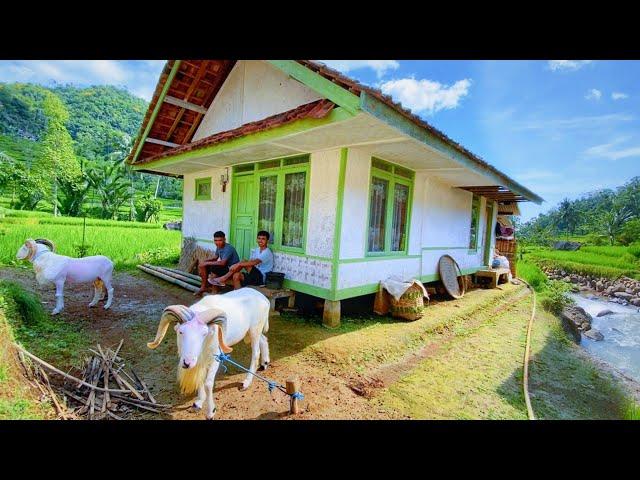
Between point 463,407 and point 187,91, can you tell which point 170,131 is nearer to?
point 187,91

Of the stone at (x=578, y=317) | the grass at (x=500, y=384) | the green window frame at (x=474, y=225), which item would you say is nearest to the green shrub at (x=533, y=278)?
the stone at (x=578, y=317)

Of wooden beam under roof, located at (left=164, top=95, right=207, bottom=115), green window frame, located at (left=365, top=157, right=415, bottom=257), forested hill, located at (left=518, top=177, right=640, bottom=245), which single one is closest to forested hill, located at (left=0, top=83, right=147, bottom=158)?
wooden beam under roof, located at (left=164, top=95, right=207, bottom=115)

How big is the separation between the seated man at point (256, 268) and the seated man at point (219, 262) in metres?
0.30

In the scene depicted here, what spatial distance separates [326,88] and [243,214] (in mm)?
4018

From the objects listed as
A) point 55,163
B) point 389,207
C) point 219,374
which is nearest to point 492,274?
point 389,207

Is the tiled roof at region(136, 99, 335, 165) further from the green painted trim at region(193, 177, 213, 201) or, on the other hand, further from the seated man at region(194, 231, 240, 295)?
the green painted trim at region(193, 177, 213, 201)

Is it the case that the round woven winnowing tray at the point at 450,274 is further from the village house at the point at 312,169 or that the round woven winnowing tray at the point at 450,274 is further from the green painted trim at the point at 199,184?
the green painted trim at the point at 199,184

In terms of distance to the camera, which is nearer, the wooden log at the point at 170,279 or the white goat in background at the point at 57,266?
the white goat in background at the point at 57,266

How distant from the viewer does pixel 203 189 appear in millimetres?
8352

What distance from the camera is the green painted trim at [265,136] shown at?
3.59m

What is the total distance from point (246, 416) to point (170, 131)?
Answer: 7.50 m

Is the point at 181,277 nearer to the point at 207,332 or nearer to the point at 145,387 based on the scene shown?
the point at 145,387
